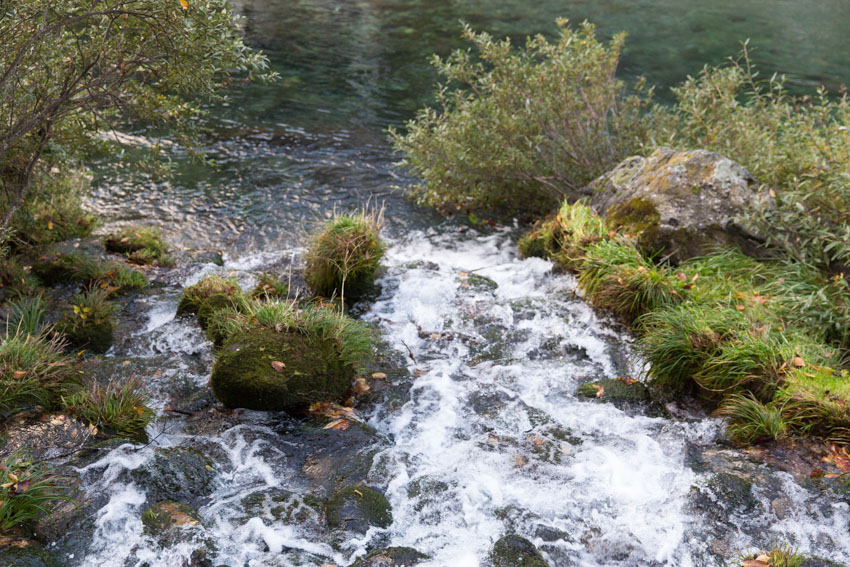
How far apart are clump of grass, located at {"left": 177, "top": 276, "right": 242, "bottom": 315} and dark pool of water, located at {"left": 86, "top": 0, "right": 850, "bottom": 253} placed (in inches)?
93.5

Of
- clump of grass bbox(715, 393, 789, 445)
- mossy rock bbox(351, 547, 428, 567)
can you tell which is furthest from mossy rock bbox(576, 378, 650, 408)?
mossy rock bbox(351, 547, 428, 567)

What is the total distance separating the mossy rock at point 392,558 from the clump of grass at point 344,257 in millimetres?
4671

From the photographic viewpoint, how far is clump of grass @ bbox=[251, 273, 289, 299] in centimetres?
866

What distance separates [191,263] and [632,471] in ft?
23.6

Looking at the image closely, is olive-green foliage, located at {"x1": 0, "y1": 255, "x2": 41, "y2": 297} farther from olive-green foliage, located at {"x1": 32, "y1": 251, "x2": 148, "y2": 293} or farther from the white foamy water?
the white foamy water

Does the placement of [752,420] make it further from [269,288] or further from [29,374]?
[29,374]

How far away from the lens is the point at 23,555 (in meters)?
4.36

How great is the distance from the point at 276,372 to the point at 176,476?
135 cm

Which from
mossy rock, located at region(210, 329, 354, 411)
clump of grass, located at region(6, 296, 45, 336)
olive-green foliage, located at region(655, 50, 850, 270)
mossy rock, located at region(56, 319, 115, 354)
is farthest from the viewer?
olive-green foliage, located at region(655, 50, 850, 270)

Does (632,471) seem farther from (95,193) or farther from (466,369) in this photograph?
(95,193)

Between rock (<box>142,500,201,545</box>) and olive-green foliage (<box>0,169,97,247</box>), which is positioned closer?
rock (<box>142,500,201,545</box>)

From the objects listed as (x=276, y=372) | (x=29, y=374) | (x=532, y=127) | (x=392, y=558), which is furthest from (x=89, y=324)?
(x=532, y=127)

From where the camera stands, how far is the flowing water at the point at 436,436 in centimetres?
498

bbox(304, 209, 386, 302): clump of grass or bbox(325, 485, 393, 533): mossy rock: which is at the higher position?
bbox(304, 209, 386, 302): clump of grass
